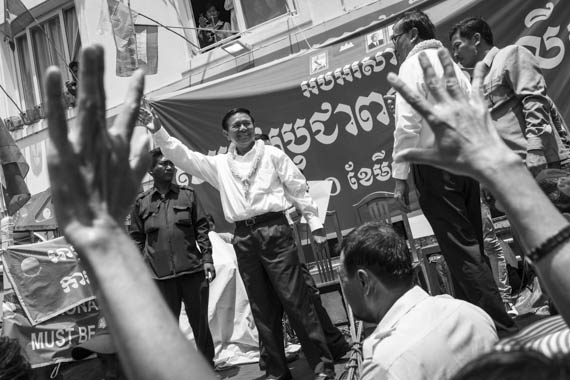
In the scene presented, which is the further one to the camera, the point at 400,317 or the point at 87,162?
the point at 400,317

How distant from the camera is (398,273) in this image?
187 centimetres

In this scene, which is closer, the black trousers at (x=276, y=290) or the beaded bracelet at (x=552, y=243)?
the beaded bracelet at (x=552, y=243)

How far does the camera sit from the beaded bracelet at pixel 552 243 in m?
0.91

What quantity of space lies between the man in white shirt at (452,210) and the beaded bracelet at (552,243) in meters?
1.89

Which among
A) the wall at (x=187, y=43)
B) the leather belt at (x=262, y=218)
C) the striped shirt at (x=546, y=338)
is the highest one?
the wall at (x=187, y=43)

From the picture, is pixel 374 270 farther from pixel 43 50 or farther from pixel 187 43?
pixel 43 50

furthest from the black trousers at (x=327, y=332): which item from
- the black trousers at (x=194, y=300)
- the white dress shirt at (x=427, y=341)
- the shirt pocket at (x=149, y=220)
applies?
the white dress shirt at (x=427, y=341)

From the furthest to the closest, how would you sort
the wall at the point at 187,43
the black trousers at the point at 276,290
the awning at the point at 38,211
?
the awning at the point at 38,211
the wall at the point at 187,43
the black trousers at the point at 276,290

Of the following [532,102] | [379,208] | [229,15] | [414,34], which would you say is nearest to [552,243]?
[532,102]

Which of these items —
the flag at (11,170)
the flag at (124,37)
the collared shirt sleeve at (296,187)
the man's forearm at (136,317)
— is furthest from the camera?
the flag at (124,37)

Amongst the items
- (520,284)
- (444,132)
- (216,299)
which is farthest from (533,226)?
(216,299)

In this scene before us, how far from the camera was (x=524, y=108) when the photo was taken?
3.12 m

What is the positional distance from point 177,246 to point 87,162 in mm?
3383

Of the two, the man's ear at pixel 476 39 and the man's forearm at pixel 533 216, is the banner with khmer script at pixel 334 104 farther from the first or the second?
the man's forearm at pixel 533 216
